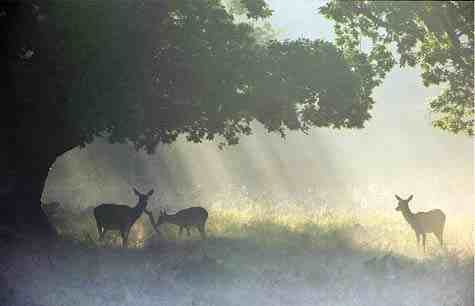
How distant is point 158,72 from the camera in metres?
20.3

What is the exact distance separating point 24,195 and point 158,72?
5.91m

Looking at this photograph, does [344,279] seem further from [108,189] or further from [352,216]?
Result: [108,189]

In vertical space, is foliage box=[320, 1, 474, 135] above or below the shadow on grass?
above

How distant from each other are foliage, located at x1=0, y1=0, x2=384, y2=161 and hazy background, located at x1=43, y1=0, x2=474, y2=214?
218 centimetres

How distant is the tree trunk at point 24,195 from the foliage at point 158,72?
166 centimetres

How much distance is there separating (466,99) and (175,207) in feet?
46.4

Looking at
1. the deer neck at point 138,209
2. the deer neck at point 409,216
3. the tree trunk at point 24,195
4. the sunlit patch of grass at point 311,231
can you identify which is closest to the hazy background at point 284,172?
the sunlit patch of grass at point 311,231

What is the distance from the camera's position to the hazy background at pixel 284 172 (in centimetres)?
3622

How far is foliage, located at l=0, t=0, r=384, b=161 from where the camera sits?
19016mm

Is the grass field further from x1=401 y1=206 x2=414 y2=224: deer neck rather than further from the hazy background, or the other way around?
the hazy background

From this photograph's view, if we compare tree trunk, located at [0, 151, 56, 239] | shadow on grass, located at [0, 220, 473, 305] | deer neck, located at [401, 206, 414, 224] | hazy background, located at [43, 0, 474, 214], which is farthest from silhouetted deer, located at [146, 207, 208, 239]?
hazy background, located at [43, 0, 474, 214]

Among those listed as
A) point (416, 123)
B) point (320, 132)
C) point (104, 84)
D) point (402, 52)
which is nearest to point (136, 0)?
point (104, 84)

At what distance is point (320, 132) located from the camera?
81.4 m

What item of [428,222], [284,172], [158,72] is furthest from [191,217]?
[284,172]
